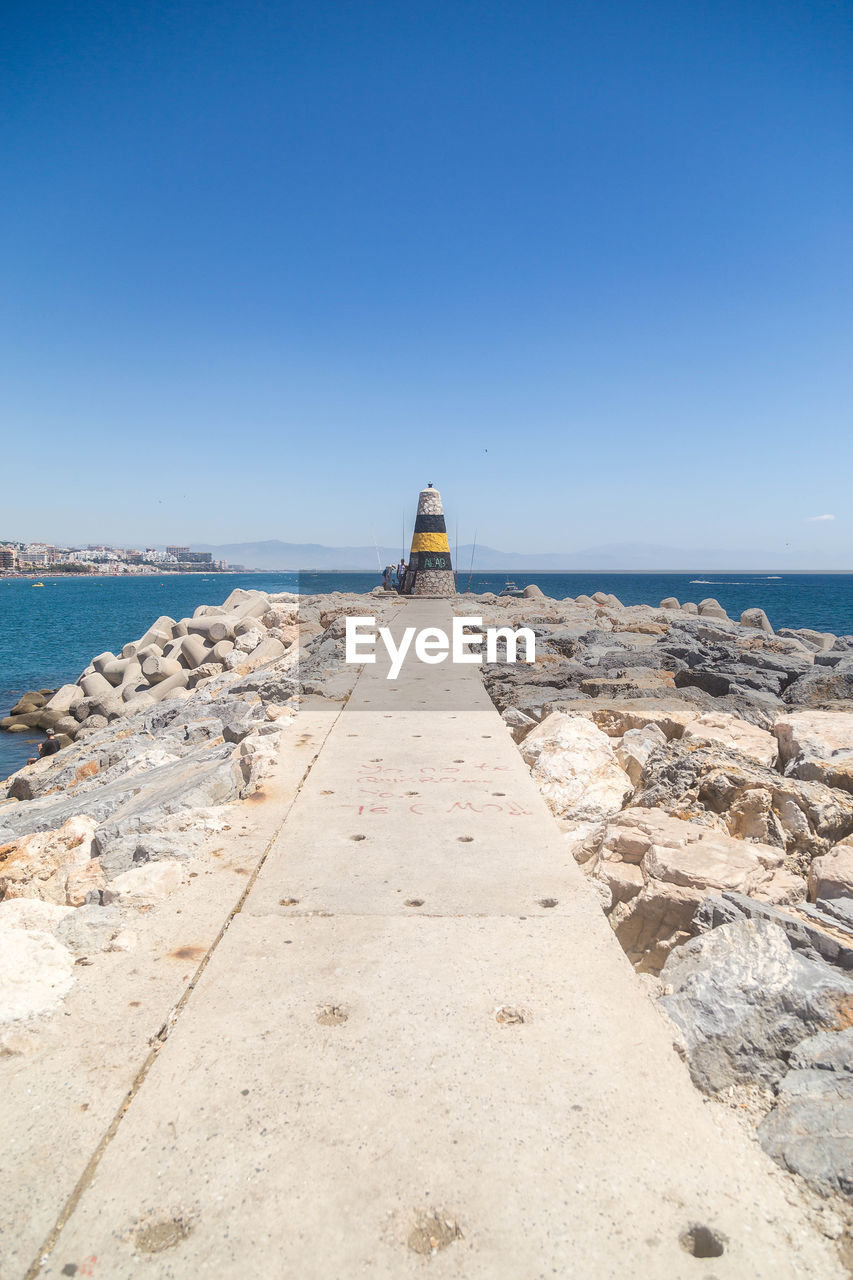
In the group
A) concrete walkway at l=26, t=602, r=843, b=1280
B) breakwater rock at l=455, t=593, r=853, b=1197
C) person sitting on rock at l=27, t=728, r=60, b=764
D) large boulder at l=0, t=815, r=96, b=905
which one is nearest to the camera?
concrete walkway at l=26, t=602, r=843, b=1280

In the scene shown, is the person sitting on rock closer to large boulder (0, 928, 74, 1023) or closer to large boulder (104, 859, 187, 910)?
large boulder (104, 859, 187, 910)

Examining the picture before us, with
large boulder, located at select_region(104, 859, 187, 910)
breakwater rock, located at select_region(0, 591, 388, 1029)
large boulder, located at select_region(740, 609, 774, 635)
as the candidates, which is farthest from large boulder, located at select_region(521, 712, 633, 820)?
large boulder, located at select_region(740, 609, 774, 635)

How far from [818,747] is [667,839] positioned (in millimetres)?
1560

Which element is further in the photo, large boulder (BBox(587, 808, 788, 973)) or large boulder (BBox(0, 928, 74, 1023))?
large boulder (BBox(587, 808, 788, 973))

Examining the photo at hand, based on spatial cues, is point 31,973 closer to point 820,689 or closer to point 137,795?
point 137,795

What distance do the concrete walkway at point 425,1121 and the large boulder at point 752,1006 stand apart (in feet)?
0.37

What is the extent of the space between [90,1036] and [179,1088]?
1.25ft

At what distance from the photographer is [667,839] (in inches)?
130

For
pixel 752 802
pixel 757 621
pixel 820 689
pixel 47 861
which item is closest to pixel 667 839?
pixel 752 802

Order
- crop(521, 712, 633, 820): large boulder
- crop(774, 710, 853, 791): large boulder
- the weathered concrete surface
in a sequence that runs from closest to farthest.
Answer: the weathered concrete surface, crop(774, 710, 853, 791): large boulder, crop(521, 712, 633, 820): large boulder

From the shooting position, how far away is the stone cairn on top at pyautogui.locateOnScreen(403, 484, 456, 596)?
2155cm

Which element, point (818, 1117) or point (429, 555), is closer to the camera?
point (818, 1117)

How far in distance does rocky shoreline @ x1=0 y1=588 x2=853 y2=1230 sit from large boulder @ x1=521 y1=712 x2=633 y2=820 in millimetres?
14

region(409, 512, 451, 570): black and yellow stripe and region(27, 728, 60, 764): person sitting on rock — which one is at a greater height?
region(409, 512, 451, 570): black and yellow stripe
